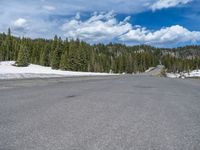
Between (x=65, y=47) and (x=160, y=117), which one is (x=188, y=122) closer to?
(x=160, y=117)

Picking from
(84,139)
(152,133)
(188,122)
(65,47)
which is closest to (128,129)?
(152,133)

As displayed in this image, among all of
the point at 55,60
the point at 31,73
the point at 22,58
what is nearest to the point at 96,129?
the point at 31,73

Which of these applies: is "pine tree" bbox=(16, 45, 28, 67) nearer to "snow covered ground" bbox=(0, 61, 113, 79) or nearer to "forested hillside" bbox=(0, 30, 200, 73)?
"forested hillside" bbox=(0, 30, 200, 73)

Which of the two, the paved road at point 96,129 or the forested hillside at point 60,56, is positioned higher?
the forested hillside at point 60,56

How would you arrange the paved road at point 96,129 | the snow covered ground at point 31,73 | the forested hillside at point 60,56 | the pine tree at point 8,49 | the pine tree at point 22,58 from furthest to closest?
the pine tree at point 8,49, the forested hillside at point 60,56, the pine tree at point 22,58, the snow covered ground at point 31,73, the paved road at point 96,129

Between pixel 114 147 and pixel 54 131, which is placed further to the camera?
pixel 54 131

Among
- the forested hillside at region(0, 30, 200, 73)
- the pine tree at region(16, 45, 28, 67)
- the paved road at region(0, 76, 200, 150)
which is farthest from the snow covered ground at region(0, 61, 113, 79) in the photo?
the paved road at region(0, 76, 200, 150)

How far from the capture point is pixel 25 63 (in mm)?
94938

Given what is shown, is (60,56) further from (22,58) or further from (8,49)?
(8,49)

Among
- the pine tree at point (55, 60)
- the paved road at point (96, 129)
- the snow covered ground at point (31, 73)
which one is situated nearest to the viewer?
the paved road at point (96, 129)

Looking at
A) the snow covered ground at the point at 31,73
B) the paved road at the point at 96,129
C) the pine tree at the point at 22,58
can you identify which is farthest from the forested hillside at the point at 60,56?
the paved road at the point at 96,129

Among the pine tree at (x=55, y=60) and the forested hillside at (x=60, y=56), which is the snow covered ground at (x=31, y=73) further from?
the pine tree at (x=55, y=60)

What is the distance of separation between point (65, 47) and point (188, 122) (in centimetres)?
10166

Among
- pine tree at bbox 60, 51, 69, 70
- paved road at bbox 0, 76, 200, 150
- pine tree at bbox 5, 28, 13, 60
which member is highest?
pine tree at bbox 5, 28, 13, 60
